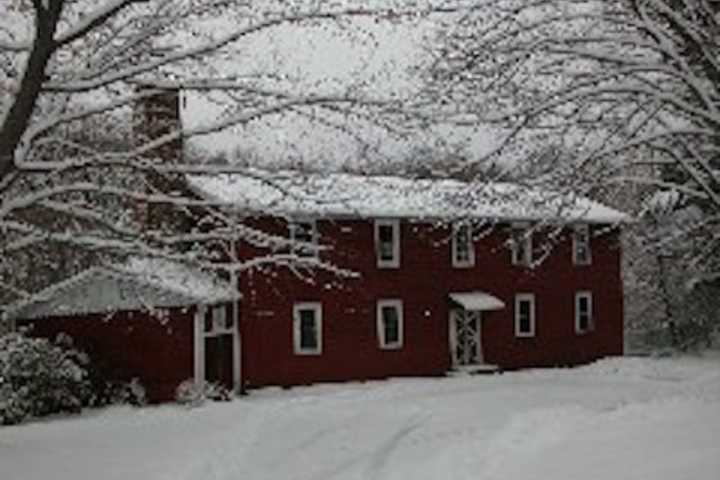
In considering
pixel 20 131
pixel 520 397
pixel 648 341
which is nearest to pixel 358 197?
pixel 20 131

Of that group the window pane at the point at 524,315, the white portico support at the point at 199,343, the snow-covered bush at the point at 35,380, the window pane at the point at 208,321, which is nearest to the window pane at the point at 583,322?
the window pane at the point at 524,315

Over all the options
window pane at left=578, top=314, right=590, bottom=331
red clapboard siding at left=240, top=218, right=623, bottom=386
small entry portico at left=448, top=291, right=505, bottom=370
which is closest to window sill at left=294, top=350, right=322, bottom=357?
red clapboard siding at left=240, top=218, right=623, bottom=386

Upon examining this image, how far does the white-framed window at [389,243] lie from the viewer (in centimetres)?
3666

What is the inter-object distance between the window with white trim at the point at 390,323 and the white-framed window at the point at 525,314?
5581 millimetres

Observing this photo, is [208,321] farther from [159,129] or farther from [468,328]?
[159,129]

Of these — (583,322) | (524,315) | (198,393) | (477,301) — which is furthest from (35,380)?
(583,322)

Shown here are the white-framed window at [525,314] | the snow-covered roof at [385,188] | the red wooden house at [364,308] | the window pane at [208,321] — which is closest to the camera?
the snow-covered roof at [385,188]

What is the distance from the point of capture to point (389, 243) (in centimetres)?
3691

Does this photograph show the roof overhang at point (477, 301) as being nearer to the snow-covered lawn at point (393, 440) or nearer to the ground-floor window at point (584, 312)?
the ground-floor window at point (584, 312)

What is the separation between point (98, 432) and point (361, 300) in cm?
1598

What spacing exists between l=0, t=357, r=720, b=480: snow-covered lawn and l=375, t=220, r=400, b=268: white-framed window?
9380mm

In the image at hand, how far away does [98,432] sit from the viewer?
2059 centimetres

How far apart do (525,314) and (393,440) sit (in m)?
22.6

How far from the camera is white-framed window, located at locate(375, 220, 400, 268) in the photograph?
36.7 metres
